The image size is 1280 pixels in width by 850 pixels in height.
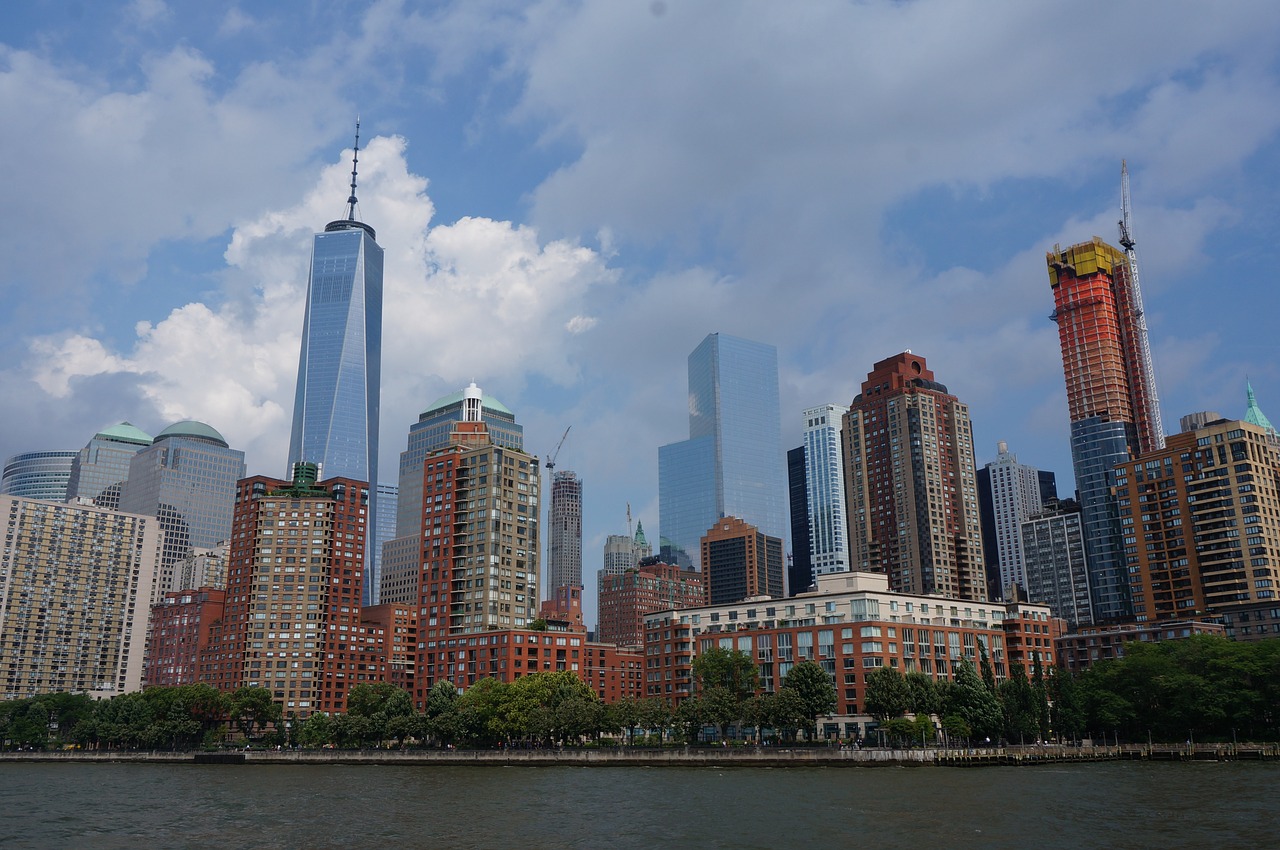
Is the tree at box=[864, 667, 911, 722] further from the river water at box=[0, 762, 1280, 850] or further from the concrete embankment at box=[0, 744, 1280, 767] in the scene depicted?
the river water at box=[0, 762, 1280, 850]

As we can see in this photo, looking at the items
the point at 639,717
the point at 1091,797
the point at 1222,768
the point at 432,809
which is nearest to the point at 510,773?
the point at 639,717

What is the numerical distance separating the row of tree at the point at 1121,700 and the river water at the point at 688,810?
18.8m

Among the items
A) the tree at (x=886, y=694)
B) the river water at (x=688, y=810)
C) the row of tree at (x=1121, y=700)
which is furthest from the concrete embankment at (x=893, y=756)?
the tree at (x=886, y=694)

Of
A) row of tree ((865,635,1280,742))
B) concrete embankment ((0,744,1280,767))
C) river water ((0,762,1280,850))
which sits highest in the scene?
row of tree ((865,635,1280,742))

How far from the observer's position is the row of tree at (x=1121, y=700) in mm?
171875

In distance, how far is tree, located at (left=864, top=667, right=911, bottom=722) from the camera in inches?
7092

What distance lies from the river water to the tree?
25.1 m

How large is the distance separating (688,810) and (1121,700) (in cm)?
10578

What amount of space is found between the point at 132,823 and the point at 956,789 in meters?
85.7

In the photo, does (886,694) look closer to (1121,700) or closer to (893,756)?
(893,756)

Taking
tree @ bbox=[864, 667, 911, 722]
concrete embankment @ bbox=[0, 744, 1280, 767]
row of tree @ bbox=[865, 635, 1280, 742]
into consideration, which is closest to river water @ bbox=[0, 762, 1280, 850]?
concrete embankment @ bbox=[0, 744, 1280, 767]

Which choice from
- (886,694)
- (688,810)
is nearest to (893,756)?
(886,694)

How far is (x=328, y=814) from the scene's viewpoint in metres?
110

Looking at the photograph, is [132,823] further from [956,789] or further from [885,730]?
[885,730]
